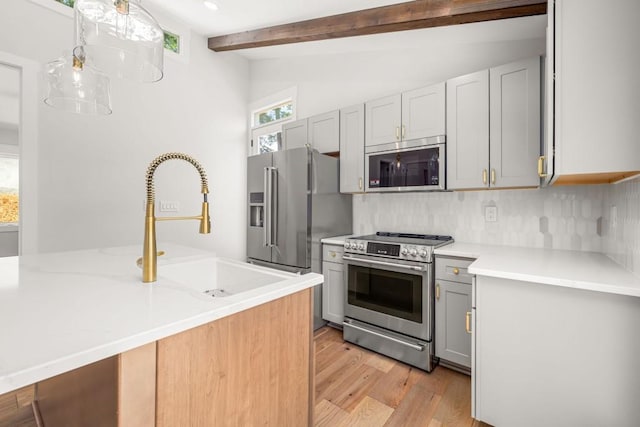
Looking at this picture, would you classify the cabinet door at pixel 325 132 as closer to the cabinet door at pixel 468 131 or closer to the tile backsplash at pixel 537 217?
the tile backsplash at pixel 537 217

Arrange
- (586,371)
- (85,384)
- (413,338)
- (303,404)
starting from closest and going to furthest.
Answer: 1. (85,384)
2. (303,404)
3. (586,371)
4. (413,338)

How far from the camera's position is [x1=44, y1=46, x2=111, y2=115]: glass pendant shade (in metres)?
1.65

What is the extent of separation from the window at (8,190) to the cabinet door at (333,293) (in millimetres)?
5504

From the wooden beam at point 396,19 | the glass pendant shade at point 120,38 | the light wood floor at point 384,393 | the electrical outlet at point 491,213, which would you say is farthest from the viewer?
the electrical outlet at point 491,213

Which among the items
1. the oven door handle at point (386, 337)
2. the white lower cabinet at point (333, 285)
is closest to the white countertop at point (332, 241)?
the white lower cabinet at point (333, 285)

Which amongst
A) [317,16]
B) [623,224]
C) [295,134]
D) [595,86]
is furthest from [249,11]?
[623,224]

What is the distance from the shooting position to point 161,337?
2.43 feet

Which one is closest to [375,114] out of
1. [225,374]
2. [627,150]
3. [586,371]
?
[627,150]

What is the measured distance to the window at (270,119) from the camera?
158 inches

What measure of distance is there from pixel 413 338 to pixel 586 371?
1120 mm

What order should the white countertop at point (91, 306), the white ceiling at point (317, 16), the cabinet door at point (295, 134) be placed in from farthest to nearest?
the cabinet door at point (295, 134)
the white ceiling at point (317, 16)
the white countertop at point (91, 306)

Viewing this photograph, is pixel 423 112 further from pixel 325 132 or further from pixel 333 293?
pixel 333 293

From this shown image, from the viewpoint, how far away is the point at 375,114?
9.36ft

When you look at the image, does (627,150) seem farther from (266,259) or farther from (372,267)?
(266,259)
